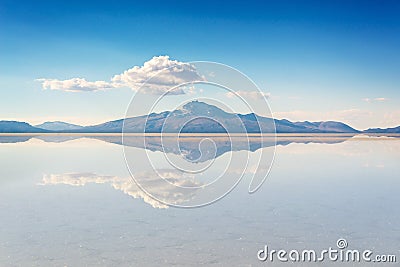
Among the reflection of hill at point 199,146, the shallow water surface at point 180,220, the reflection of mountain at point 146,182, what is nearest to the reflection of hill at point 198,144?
the reflection of hill at point 199,146

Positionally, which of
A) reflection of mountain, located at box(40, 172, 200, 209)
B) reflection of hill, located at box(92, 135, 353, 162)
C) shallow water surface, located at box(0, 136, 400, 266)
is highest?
reflection of hill, located at box(92, 135, 353, 162)

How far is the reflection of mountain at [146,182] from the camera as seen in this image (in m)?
15.2

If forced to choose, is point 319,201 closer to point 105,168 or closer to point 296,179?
point 296,179

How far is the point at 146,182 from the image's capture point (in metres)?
18.4

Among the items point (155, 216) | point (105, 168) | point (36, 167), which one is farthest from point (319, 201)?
point (36, 167)

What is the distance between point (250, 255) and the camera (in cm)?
909

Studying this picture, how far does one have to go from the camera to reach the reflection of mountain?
1519cm

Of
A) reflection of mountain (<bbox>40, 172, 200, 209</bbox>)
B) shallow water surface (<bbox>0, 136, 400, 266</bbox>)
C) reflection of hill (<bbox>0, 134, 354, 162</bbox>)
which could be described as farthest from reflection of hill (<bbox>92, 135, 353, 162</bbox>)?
shallow water surface (<bbox>0, 136, 400, 266</bbox>)

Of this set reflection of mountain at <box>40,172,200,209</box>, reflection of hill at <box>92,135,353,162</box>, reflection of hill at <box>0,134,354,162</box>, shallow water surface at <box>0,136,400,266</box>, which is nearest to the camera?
shallow water surface at <box>0,136,400,266</box>

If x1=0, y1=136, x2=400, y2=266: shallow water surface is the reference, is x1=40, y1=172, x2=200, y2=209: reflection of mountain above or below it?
above

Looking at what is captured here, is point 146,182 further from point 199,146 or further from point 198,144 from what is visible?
point 198,144

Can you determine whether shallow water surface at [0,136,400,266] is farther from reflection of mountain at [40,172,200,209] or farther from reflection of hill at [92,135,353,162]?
reflection of hill at [92,135,353,162]

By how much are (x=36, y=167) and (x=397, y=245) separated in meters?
19.7

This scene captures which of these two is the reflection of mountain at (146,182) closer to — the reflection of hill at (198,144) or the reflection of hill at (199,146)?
the reflection of hill at (198,144)
